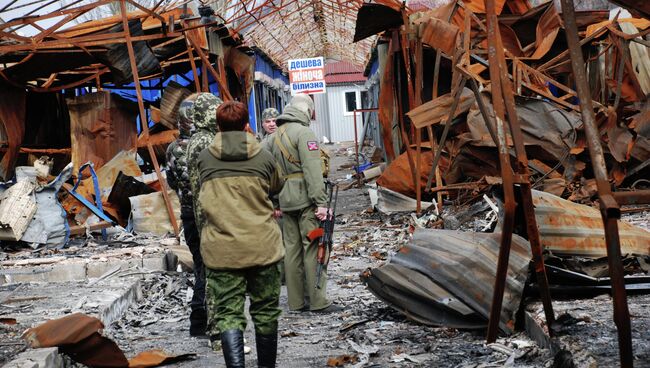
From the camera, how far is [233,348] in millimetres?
4820

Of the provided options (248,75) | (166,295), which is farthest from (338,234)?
(248,75)

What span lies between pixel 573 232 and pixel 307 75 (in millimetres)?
13305

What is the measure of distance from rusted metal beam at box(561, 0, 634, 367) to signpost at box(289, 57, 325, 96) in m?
15.3

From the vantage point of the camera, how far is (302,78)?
19.0m

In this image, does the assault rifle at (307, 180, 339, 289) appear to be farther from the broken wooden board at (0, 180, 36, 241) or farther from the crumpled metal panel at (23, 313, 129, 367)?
the broken wooden board at (0, 180, 36, 241)

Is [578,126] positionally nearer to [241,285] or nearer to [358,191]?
[241,285]

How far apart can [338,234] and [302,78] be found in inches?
280

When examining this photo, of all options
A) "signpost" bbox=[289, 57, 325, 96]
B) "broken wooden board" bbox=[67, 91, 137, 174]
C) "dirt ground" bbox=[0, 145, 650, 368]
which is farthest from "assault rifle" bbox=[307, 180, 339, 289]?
"signpost" bbox=[289, 57, 325, 96]

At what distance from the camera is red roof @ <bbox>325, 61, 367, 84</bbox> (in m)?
55.3

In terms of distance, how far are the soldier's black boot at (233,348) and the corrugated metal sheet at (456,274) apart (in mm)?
1524

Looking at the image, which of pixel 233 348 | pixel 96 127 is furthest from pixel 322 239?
pixel 96 127

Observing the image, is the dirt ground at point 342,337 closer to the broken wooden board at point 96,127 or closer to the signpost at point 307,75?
the broken wooden board at point 96,127

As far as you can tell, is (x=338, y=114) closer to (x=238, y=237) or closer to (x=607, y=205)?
(x=238, y=237)

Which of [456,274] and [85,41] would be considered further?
[85,41]
